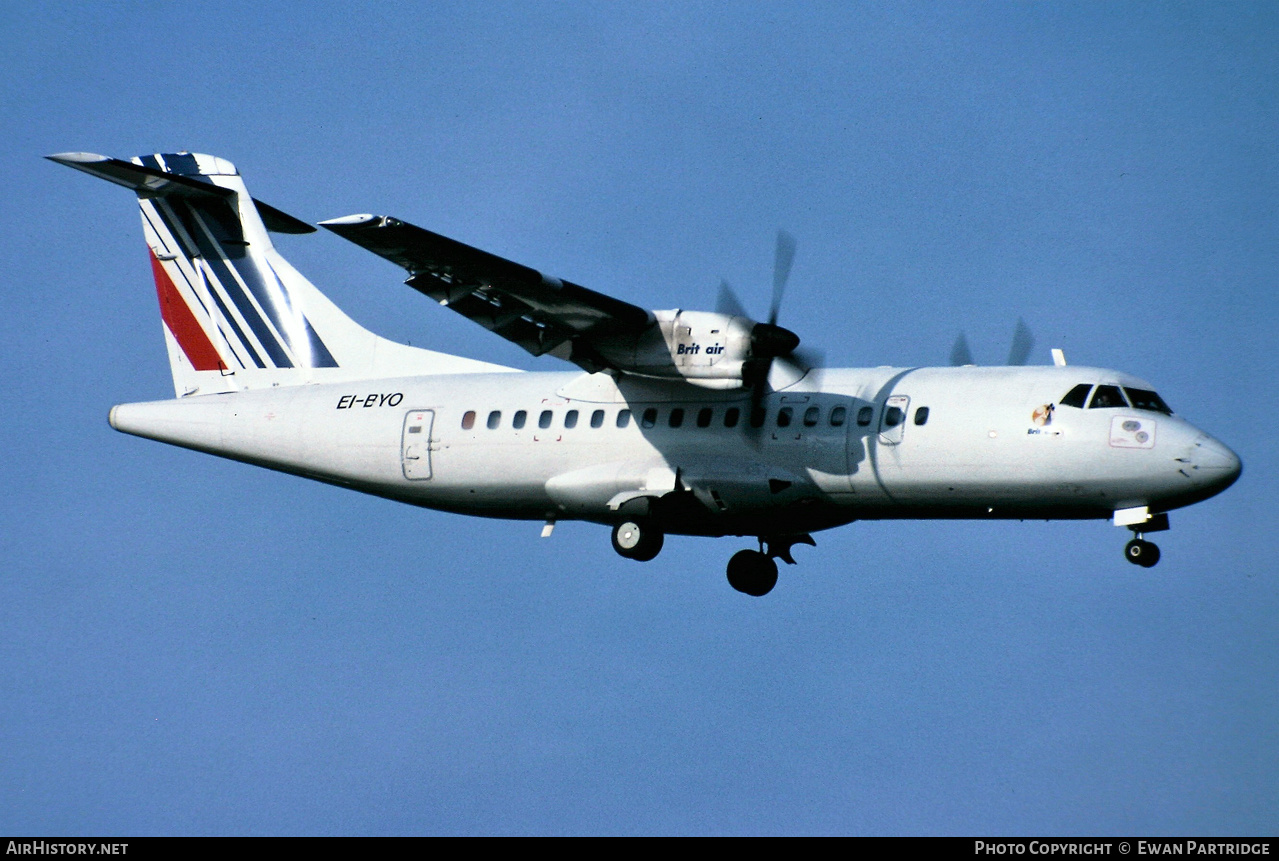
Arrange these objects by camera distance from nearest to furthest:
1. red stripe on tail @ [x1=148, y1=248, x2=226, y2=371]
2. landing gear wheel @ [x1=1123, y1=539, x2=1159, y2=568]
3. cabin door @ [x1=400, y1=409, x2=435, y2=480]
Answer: landing gear wheel @ [x1=1123, y1=539, x2=1159, y2=568] < cabin door @ [x1=400, y1=409, x2=435, y2=480] < red stripe on tail @ [x1=148, y1=248, x2=226, y2=371]

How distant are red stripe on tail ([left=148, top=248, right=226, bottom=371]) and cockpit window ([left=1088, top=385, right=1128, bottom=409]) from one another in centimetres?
1334

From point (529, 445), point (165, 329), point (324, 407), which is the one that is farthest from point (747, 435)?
point (165, 329)

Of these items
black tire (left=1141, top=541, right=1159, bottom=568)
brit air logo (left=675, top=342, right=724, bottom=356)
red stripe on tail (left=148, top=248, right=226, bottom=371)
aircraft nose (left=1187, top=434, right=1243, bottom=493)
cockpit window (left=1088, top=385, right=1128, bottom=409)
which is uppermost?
red stripe on tail (left=148, top=248, right=226, bottom=371)

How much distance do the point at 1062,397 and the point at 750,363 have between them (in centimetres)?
390

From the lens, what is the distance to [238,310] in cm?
2717

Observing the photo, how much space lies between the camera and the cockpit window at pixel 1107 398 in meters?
21.3

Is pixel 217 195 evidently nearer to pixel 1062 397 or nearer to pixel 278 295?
pixel 278 295

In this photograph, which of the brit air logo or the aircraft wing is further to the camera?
the brit air logo

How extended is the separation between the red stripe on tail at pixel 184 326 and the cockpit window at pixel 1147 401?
45.1 feet

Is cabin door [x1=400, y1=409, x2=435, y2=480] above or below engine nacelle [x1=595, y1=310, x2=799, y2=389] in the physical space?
below

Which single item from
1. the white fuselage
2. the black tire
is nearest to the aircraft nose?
the white fuselage

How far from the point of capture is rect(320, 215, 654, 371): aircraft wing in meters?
20.5

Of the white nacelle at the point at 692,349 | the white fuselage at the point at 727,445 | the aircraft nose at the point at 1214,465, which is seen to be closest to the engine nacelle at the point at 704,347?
the white nacelle at the point at 692,349

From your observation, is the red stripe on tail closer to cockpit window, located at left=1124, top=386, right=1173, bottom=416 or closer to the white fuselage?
the white fuselage
